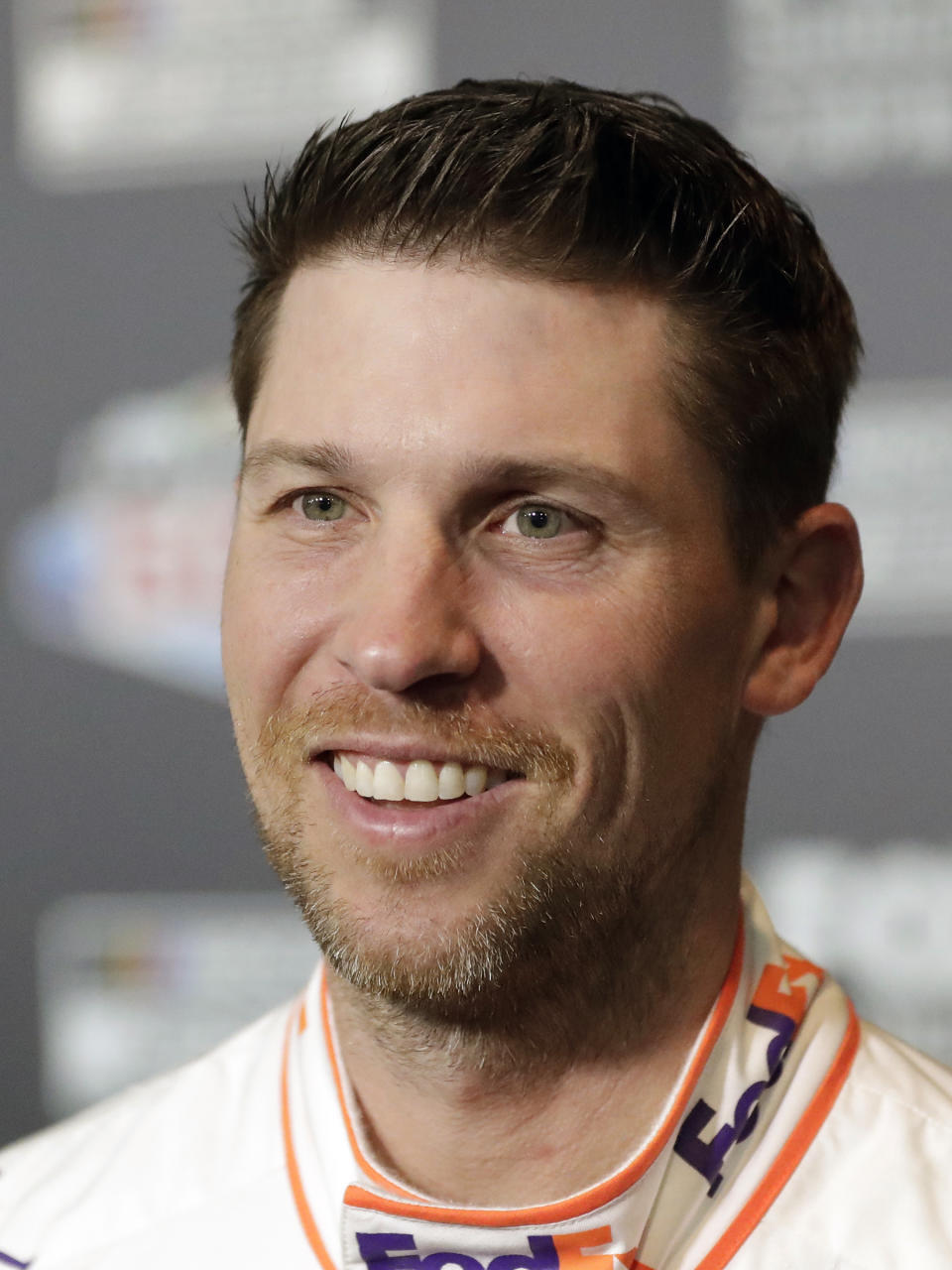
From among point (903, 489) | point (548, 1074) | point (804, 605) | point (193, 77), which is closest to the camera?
point (548, 1074)

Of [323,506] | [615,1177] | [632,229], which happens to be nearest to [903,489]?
[632,229]

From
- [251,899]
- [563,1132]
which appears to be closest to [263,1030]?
[563,1132]

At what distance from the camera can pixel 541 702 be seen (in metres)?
1.11

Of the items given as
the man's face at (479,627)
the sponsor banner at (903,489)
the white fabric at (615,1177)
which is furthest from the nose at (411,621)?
the sponsor banner at (903,489)

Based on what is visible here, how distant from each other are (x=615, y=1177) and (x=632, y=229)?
0.69 m

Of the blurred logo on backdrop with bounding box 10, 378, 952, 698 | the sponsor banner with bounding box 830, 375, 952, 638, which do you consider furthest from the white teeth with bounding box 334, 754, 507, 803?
the blurred logo on backdrop with bounding box 10, 378, 952, 698

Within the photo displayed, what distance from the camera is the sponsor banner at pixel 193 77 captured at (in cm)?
234

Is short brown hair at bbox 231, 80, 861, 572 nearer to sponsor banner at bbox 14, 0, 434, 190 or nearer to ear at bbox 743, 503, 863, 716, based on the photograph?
ear at bbox 743, 503, 863, 716

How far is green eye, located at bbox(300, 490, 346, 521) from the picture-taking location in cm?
120

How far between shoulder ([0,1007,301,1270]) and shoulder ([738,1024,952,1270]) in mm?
423

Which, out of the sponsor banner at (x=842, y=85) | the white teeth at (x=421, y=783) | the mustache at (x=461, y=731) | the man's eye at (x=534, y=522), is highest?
the sponsor banner at (x=842, y=85)

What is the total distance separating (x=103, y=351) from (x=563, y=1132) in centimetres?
167

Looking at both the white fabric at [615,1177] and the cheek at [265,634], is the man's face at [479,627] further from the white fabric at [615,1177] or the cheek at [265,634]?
the white fabric at [615,1177]

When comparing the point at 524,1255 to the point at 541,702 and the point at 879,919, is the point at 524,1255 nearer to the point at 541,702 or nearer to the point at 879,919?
the point at 541,702
